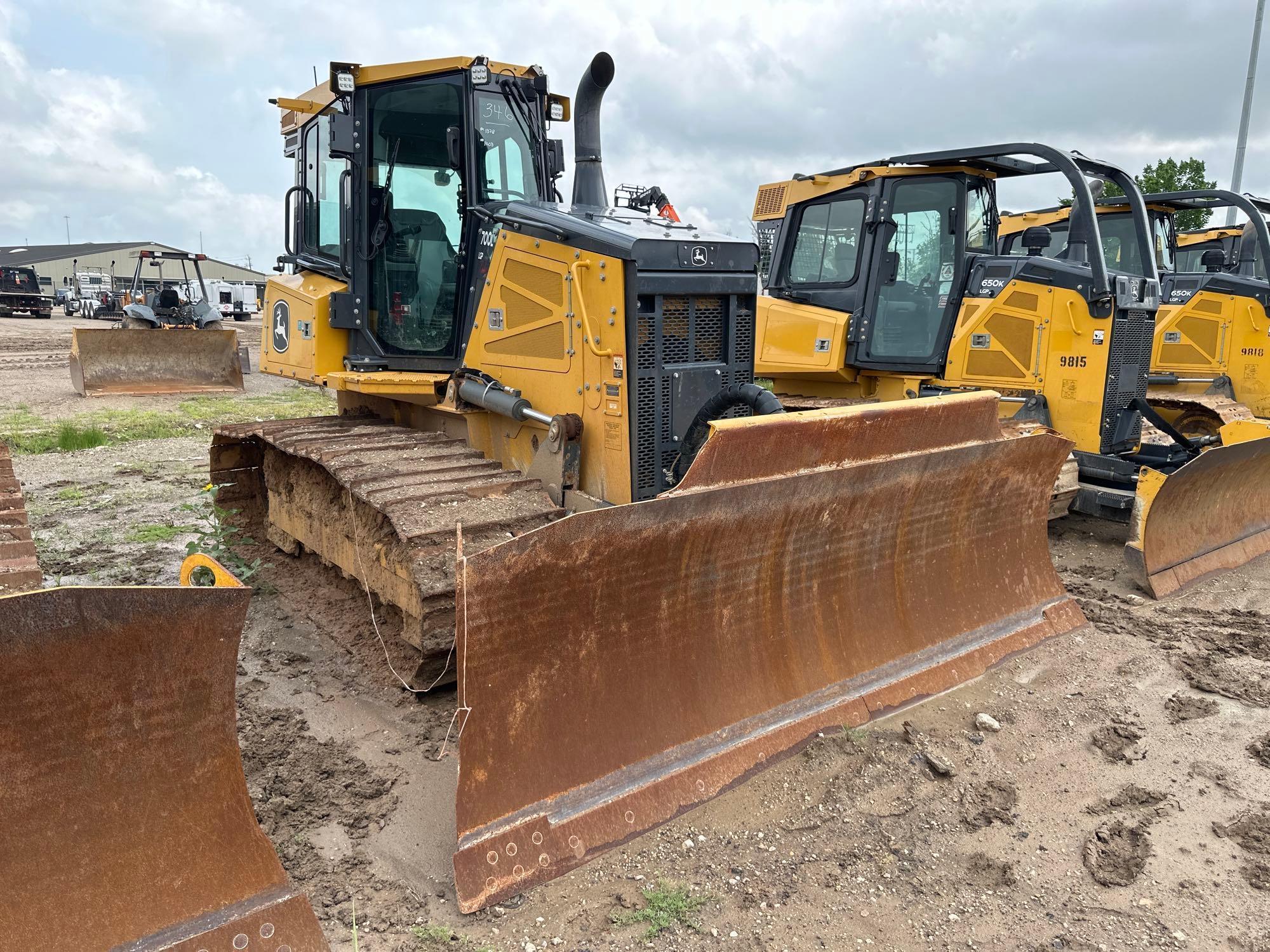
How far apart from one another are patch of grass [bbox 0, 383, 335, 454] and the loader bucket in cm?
61

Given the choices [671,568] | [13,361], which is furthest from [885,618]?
[13,361]

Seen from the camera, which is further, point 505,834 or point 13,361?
point 13,361

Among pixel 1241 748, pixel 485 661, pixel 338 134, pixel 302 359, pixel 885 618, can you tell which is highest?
pixel 338 134

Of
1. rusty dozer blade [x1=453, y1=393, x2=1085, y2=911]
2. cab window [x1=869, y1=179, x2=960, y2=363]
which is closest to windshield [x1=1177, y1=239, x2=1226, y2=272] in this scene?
cab window [x1=869, y1=179, x2=960, y2=363]

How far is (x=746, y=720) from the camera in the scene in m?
3.57

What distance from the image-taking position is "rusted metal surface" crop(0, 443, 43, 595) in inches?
117

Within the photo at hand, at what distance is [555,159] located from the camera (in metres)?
5.27

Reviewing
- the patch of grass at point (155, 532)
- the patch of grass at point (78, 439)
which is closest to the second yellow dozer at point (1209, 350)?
the patch of grass at point (155, 532)

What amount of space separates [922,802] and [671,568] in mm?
1249

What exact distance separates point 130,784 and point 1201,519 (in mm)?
6288

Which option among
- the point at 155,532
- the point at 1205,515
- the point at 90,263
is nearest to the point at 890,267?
the point at 1205,515

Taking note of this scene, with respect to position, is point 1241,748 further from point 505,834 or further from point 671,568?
point 505,834

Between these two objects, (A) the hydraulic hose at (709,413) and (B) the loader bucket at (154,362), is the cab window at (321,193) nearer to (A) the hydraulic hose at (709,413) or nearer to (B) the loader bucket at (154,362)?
(A) the hydraulic hose at (709,413)

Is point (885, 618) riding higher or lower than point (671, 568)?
lower
